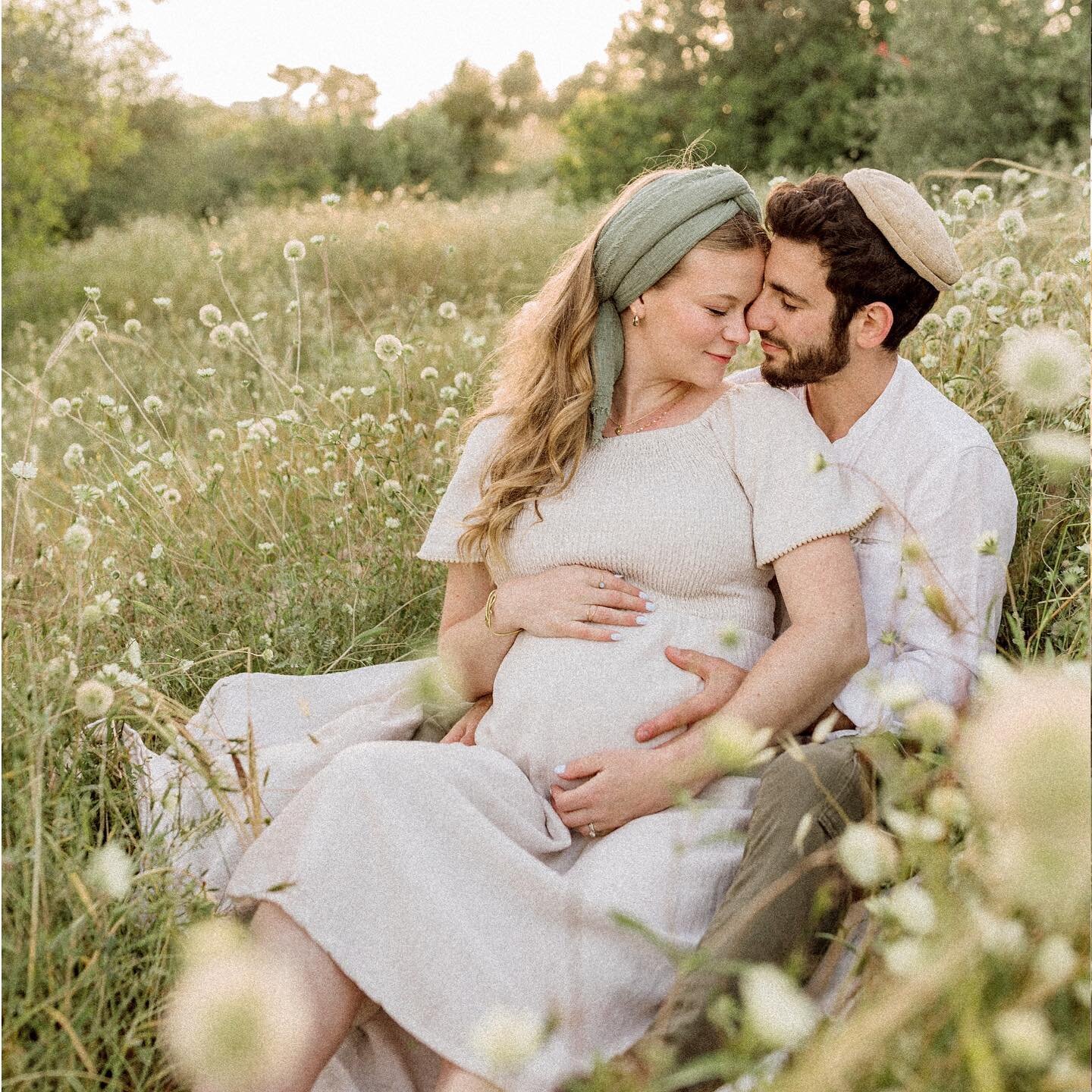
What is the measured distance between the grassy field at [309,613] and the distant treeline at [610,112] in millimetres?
6437

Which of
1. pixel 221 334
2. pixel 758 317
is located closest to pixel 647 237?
pixel 758 317

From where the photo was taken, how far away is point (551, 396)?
295cm

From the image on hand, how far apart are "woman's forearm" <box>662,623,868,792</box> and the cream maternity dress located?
101 millimetres

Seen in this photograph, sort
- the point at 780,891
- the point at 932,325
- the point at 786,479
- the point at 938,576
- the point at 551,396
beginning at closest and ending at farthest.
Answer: the point at 780,891
the point at 938,576
the point at 786,479
the point at 551,396
the point at 932,325

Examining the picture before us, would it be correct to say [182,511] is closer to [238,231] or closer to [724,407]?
[724,407]

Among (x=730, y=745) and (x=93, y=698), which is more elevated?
(x=730, y=745)

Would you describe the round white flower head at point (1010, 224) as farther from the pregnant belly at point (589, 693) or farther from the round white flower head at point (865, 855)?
the round white flower head at point (865, 855)

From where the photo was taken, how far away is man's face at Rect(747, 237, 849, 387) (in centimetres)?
270

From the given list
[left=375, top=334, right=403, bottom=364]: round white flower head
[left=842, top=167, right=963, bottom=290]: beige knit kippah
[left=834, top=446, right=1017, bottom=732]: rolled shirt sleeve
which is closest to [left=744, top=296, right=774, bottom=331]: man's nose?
[left=842, top=167, right=963, bottom=290]: beige knit kippah

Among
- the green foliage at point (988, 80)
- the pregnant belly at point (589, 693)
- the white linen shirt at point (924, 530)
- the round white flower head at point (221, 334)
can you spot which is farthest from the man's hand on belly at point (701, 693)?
the green foliage at point (988, 80)

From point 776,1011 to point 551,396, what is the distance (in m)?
2.13

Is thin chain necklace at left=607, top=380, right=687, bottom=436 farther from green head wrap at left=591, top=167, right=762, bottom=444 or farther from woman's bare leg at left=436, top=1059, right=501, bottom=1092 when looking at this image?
woman's bare leg at left=436, top=1059, right=501, bottom=1092

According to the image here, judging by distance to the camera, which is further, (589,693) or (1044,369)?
(589,693)

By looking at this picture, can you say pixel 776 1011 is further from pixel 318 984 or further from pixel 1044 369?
pixel 318 984
